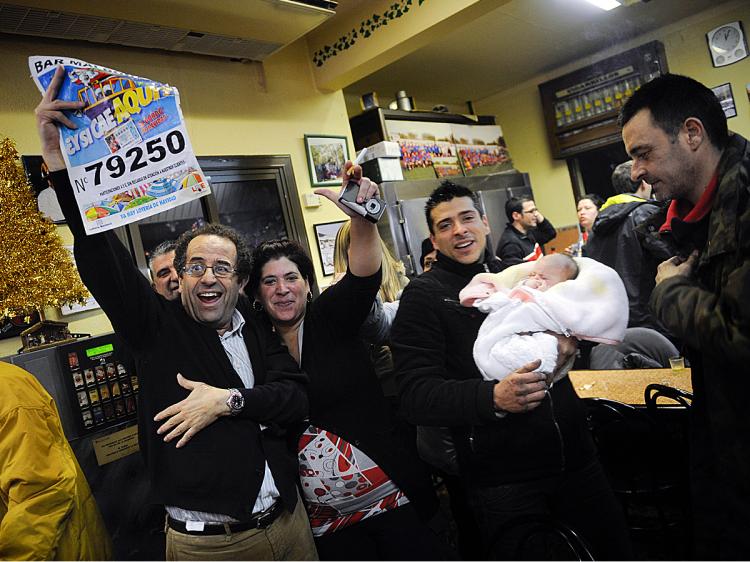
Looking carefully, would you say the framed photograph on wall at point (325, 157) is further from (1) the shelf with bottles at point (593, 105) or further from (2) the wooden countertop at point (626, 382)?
(1) the shelf with bottles at point (593, 105)

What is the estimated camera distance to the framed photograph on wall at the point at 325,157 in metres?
4.70

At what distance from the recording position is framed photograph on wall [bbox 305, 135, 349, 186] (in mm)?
4703

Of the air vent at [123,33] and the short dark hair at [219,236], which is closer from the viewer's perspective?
the short dark hair at [219,236]

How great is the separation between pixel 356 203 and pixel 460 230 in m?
0.32

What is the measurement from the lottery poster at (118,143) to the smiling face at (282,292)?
43cm

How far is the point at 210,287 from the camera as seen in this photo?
5.02ft

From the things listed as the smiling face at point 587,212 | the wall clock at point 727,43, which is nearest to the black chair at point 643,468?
the smiling face at point 587,212

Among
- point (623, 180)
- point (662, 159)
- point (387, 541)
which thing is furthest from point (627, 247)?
point (387, 541)

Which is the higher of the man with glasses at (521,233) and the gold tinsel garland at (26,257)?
the gold tinsel garland at (26,257)

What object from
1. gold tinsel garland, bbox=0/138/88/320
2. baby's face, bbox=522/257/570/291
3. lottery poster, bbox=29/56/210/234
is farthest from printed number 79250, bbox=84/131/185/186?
gold tinsel garland, bbox=0/138/88/320

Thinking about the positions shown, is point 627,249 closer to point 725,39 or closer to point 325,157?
point 325,157

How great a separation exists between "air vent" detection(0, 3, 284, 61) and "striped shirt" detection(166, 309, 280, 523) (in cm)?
252

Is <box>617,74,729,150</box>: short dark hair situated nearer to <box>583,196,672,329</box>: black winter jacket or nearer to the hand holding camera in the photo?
<box>583,196,672,329</box>: black winter jacket

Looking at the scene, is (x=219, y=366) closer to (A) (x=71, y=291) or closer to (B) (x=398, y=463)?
(B) (x=398, y=463)
